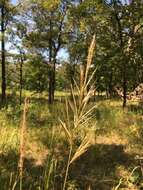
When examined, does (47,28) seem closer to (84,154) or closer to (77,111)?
(84,154)

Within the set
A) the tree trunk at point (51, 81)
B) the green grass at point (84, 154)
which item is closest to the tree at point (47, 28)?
the tree trunk at point (51, 81)

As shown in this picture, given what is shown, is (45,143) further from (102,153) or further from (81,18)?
(81,18)

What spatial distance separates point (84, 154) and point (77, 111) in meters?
6.99

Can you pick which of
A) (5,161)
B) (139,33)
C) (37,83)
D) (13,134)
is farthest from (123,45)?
(37,83)

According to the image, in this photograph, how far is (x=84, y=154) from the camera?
809 cm

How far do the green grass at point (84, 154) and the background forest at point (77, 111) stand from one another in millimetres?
20

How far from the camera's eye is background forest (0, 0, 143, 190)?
1308 mm

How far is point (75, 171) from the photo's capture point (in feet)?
23.9

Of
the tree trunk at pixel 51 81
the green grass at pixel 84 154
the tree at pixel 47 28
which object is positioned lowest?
the green grass at pixel 84 154

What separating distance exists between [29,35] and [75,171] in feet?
56.7

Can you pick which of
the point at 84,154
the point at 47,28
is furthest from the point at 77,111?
the point at 47,28

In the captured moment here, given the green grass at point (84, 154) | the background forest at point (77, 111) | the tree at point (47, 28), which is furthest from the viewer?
the tree at point (47, 28)

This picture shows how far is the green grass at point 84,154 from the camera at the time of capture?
6.57m

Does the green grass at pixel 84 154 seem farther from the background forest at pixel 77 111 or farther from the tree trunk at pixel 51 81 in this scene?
the tree trunk at pixel 51 81
